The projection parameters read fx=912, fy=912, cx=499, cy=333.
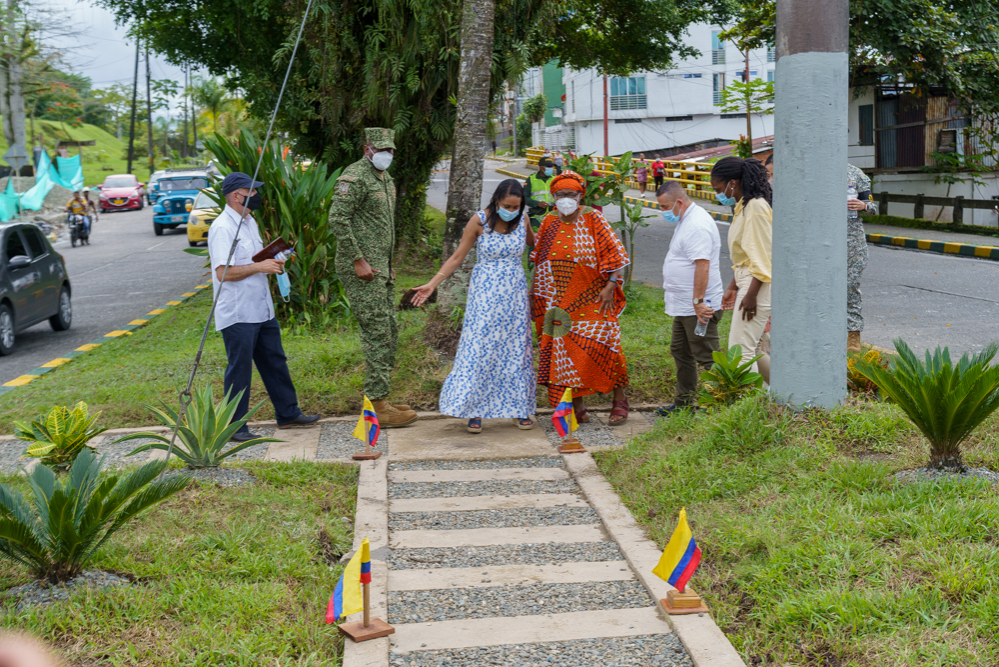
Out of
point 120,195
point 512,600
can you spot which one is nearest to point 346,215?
point 512,600

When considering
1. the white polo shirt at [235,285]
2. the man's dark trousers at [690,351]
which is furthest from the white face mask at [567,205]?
the white polo shirt at [235,285]

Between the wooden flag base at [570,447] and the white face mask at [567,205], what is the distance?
1.54 m

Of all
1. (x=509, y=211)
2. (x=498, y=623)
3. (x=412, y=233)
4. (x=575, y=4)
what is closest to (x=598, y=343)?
(x=509, y=211)

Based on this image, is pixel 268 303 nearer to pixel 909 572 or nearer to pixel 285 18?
pixel 909 572

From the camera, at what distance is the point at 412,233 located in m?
15.5

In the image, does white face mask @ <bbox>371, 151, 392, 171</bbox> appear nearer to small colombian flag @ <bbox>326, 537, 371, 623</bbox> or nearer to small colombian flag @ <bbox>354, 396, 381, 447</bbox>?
small colombian flag @ <bbox>354, 396, 381, 447</bbox>

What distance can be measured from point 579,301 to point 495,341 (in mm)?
663

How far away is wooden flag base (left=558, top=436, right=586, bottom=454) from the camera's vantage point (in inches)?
236

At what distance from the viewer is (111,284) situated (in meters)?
18.1

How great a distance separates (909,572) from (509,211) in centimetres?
347

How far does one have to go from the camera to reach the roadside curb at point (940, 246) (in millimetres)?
15978

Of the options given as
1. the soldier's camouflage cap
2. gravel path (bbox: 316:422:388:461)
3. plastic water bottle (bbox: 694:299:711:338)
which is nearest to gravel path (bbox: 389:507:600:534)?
gravel path (bbox: 316:422:388:461)

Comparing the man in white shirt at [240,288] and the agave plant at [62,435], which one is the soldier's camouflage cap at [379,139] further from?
the agave plant at [62,435]

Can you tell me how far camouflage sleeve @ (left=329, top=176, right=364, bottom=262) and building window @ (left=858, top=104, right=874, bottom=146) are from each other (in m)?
19.9
